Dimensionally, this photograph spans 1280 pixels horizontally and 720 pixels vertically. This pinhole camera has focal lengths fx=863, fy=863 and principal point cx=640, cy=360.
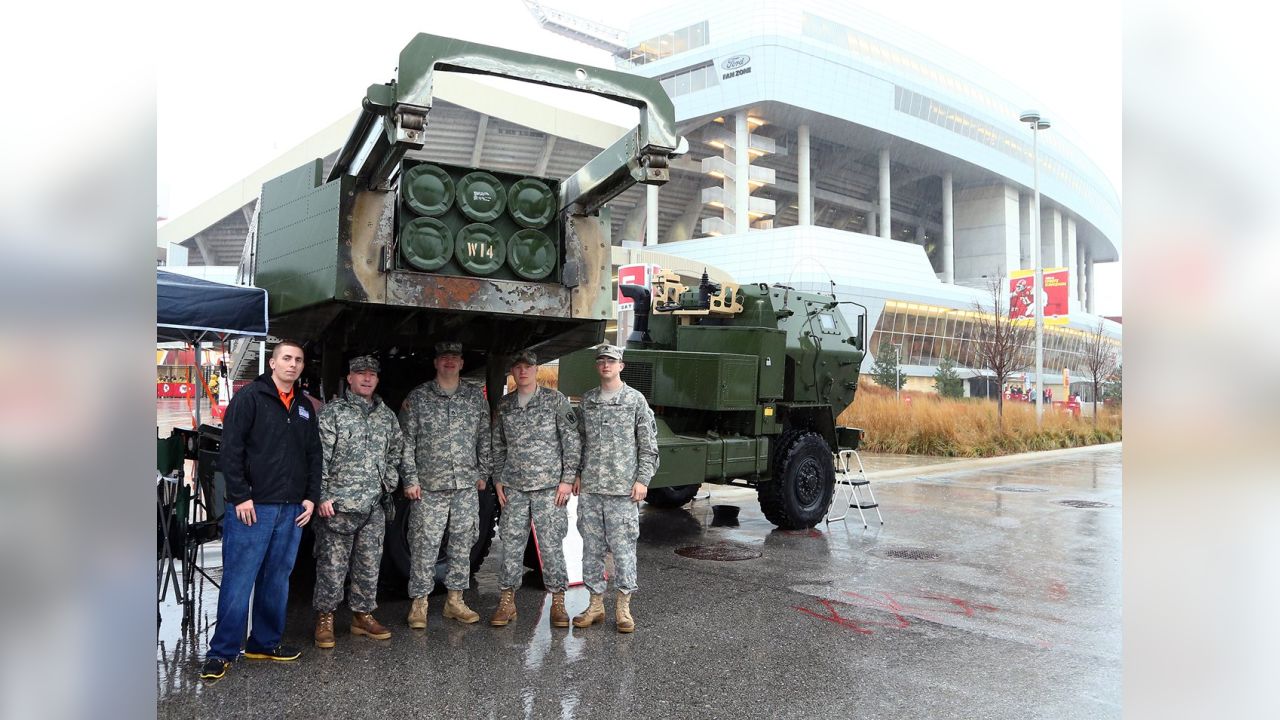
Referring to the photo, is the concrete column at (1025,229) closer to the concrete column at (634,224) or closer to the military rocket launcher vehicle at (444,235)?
the concrete column at (634,224)

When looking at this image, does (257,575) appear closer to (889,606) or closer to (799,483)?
(889,606)

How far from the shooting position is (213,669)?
422 cm

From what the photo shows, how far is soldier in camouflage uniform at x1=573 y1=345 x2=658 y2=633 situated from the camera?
5277 mm

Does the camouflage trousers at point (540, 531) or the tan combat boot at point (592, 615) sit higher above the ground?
the camouflage trousers at point (540, 531)

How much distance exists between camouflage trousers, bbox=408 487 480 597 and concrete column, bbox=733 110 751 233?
46.3 meters

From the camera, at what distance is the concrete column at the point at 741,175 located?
50.8m

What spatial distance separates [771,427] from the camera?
28.7 feet

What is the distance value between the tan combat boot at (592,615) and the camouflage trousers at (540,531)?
0.20 m

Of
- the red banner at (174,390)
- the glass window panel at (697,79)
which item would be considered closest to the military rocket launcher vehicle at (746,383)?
the red banner at (174,390)

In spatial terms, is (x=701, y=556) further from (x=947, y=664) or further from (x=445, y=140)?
(x=445, y=140)

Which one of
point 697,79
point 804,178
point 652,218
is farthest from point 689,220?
point 697,79

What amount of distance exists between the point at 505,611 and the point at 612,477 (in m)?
1.03

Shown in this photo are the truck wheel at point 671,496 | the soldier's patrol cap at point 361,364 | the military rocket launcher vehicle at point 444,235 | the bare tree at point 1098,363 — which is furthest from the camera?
the bare tree at point 1098,363
